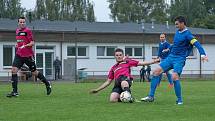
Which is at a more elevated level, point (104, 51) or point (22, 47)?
point (22, 47)

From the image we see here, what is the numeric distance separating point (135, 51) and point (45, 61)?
30.3 feet

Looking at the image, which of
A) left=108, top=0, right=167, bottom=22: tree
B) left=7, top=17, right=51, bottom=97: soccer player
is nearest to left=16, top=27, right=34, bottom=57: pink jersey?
left=7, top=17, right=51, bottom=97: soccer player

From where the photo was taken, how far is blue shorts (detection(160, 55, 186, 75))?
12789 mm

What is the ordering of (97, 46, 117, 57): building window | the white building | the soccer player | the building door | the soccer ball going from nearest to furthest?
the soccer ball, the soccer player, the white building, the building door, (97, 46, 117, 57): building window

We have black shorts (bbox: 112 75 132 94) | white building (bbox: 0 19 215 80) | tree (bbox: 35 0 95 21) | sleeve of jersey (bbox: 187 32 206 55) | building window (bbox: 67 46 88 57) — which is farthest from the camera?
tree (bbox: 35 0 95 21)

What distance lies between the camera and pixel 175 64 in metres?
12.9

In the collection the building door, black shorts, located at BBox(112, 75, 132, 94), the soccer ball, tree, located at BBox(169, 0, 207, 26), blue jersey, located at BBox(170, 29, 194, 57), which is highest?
tree, located at BBox(169, 0, 207, 26)

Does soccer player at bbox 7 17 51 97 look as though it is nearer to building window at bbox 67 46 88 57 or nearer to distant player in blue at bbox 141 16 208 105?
distant player in blue at bbox 141 16 208 105

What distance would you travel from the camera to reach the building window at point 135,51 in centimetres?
5116

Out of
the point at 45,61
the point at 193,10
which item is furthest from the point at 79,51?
the point at 193,10

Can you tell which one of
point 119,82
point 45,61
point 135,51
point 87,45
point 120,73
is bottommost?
point 45,61

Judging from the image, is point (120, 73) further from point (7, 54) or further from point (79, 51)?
point (79, 51)

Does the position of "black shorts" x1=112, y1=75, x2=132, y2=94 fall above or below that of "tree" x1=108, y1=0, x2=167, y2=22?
below

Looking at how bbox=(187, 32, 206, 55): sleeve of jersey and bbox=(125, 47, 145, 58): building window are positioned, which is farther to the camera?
bbox=(125, 47, 145, 58): building window
